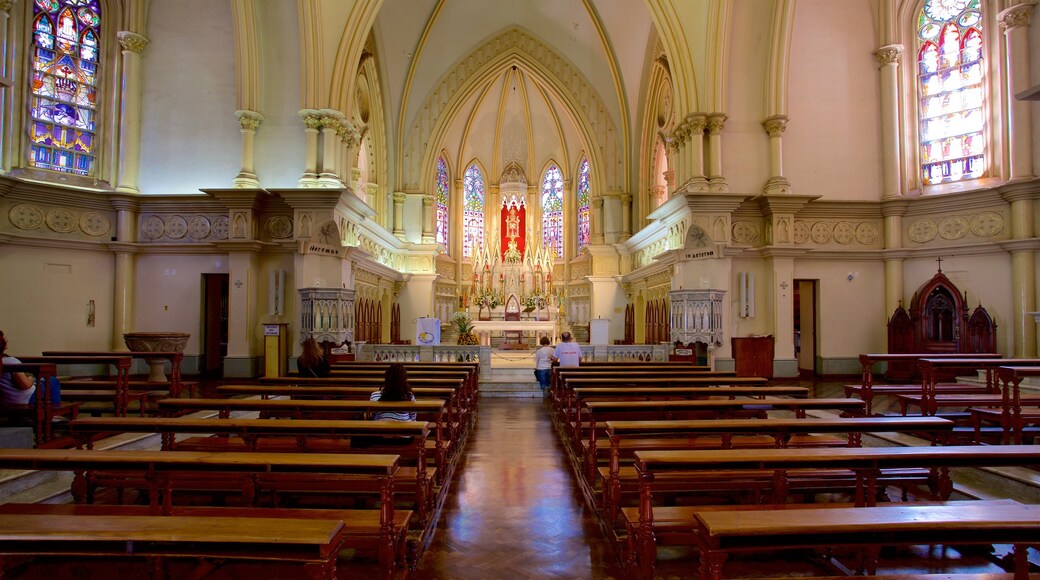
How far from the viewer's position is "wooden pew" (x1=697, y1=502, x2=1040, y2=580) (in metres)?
2.42

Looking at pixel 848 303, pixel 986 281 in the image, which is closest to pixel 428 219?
pixel 848 303

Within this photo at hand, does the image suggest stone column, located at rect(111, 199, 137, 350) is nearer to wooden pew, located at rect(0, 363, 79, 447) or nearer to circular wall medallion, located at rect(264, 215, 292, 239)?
circular wall medallion, located at rect(264, 215, 292, 239)

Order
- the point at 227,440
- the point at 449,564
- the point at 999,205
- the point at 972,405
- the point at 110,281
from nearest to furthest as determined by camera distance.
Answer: the point at 449,564
the point at 227,440
the point at 972,405
the point at 999,205
the point at 110,281

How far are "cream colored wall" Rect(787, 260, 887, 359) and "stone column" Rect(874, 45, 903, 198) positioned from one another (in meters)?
2.15

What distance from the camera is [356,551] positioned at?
411 cm

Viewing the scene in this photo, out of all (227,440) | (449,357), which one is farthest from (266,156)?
(227,440)

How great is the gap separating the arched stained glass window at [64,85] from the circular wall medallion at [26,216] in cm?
125

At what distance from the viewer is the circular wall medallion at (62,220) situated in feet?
44.9

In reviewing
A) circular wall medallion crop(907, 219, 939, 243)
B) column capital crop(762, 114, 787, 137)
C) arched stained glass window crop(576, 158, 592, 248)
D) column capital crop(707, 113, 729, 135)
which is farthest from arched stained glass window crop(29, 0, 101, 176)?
circular wall medallion crop(907, 219, 939, 243)

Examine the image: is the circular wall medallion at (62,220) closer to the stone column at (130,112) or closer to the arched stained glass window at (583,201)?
the stone column at (130,112)

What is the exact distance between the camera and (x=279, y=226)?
1490cm

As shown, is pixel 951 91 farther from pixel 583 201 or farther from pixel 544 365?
pixel 583 201

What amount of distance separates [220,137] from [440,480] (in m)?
13.2

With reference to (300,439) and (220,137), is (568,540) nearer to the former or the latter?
(300,439)
